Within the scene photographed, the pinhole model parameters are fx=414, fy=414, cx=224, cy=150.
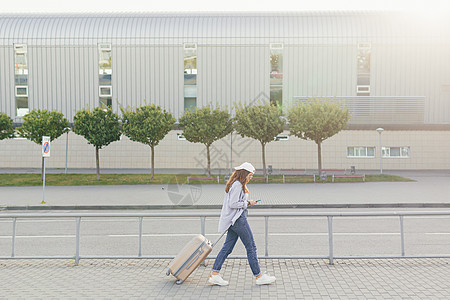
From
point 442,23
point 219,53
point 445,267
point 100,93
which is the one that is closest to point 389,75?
point 442,23

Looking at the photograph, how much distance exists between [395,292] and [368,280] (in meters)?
0.50

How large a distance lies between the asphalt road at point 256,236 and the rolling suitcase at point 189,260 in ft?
5.95

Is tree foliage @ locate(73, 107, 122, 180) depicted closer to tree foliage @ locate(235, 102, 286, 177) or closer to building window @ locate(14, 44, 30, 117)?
tree foliage @ locate(235, 102, 286, 177)

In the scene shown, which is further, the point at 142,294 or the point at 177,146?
the point at 177,146

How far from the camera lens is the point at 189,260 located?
5.51 metres

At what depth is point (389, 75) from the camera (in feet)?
103

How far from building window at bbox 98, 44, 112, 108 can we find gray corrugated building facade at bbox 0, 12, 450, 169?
0.25ft

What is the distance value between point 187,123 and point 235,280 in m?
19.6

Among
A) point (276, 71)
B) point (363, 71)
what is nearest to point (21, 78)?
point (276, 71)

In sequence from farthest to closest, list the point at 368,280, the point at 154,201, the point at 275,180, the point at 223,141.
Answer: the point at 223,141 < the point at 275,180 < the point at 154,201 < the point at 368,280

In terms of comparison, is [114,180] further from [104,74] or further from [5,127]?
[104,74]

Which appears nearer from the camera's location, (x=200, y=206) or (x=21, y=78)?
(x=200, y=206)

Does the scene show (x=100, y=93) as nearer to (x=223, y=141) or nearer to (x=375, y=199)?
(x=223, y=141)

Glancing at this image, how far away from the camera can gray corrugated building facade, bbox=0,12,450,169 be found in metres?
31.3
